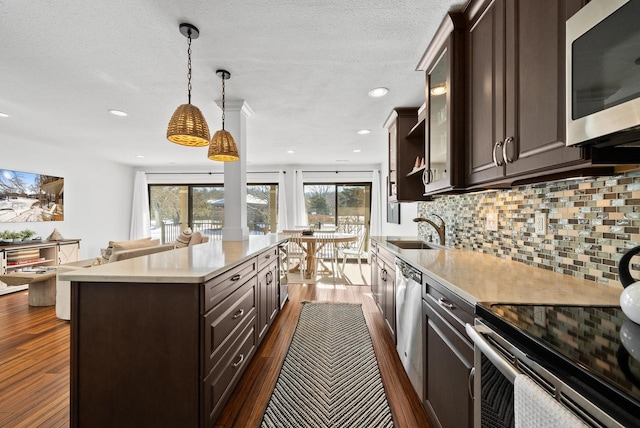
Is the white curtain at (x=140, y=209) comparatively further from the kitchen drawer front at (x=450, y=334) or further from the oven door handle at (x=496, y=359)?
the oven door handle at (x=496, y=359)

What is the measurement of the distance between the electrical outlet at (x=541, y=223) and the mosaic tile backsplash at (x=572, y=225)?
0.02m

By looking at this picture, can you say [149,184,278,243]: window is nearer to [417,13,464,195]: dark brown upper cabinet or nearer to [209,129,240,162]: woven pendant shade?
[209,129,240,162]: woven pendant shade

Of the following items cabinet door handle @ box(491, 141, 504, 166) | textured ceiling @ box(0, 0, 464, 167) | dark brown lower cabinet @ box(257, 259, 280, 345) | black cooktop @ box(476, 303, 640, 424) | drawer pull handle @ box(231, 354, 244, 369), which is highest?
textured ceiling @ box(0, 0, 464, 167)

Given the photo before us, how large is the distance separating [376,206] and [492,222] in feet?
14.7

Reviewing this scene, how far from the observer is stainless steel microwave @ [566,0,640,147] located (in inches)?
27.1

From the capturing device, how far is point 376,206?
21.0 feet

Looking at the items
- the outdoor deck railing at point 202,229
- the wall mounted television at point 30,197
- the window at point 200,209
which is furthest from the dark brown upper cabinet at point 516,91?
the wall mounted television at point 30,197

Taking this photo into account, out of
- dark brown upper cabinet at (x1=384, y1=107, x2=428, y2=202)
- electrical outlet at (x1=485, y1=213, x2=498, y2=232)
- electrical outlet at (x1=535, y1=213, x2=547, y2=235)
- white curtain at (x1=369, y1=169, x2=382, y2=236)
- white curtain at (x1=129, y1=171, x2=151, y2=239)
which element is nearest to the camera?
electrical outlet at (x1=535, y1=213, x2=547, y2=235)

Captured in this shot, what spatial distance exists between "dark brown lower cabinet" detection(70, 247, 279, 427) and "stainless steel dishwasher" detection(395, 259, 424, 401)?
3.77ft

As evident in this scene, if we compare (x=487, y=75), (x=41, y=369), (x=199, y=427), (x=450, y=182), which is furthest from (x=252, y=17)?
(x=41, y=369)

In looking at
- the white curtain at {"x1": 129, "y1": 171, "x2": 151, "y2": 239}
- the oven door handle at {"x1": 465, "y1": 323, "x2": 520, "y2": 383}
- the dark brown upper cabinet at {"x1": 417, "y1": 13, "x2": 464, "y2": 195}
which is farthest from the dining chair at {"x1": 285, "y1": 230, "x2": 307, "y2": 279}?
the white curtain at {"x1": 129, "y1": 171, "x2": 151, "y2": 239}

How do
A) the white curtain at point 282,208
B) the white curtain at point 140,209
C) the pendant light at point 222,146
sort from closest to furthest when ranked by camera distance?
the pendant light at point 222,146 → the white curtain at point 282,208 → the white curtain at point 140,209

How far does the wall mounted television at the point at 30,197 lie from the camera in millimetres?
4117

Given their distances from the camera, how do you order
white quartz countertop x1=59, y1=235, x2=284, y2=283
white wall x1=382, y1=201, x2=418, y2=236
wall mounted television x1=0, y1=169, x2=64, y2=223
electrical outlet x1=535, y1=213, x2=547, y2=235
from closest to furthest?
white quartz countertop x1=59, y1=235, x2=284, y2=283 → electrical outlet x1=535, y1=213, x2=547, y2=235 → wall mounted television x1=0, y1=169, x2=64, y2=223 → white wall x1=382, y1=201, x2=418, y2=236
